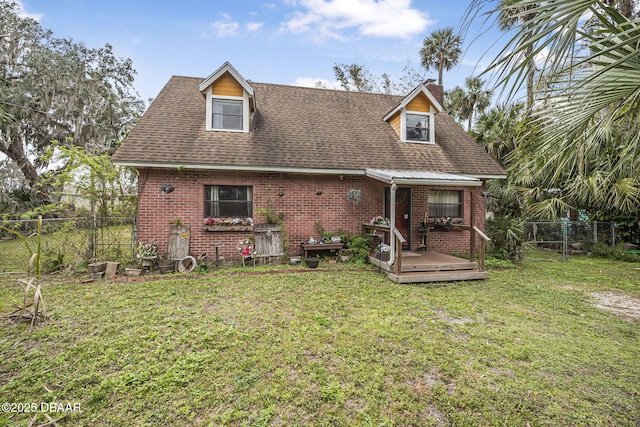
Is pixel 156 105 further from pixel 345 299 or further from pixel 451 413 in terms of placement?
pixel 451 413

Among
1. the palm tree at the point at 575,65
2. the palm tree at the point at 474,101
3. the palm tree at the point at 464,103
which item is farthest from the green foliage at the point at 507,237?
the palm tree at the point at 464,103

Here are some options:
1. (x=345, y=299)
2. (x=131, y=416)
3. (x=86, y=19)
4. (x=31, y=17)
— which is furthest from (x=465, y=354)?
(x=31, y=17)

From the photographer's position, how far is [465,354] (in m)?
3.66

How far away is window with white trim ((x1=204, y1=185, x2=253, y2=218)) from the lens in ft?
28.6

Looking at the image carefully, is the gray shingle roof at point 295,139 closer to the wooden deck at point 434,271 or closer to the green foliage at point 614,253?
the wooden deck at point 434,271

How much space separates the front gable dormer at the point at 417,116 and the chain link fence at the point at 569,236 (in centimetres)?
554

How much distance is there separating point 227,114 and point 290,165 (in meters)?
3.04

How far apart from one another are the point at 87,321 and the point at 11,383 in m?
1.58

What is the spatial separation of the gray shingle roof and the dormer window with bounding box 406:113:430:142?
1.43 ft

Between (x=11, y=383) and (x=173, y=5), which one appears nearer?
(x=11, y=383)

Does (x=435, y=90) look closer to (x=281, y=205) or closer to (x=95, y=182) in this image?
(x=281, y=205)

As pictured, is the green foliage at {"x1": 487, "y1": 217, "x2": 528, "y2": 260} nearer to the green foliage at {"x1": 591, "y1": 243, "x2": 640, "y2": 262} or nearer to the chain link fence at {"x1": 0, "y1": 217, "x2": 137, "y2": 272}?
the green foliage at {"x1": 591, "y1": 243, "x2": 640, "y2": 262}

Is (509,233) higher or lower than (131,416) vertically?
higher

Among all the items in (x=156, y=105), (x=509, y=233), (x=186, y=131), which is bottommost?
(x=509, y=233)
